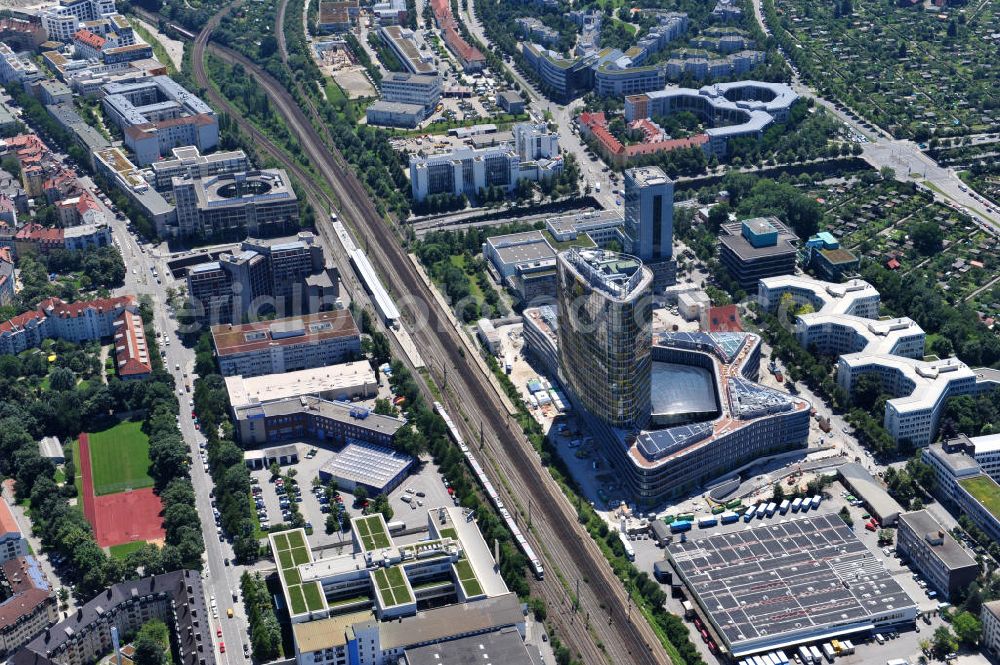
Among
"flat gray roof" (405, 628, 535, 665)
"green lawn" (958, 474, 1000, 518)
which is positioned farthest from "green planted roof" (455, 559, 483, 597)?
"green lawn" (958, 474, 1000, 518)

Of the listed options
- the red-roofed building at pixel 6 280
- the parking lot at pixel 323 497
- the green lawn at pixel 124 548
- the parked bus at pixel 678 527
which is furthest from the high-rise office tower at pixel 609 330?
the red-roofed building at pixel 6 280

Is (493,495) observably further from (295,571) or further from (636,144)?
(636,144)

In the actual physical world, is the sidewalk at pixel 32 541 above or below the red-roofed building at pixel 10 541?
below

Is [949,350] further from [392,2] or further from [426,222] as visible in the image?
[392,2]

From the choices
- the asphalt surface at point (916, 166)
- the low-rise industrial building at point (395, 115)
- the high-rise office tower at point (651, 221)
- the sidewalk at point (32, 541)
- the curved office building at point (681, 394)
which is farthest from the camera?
the low-rise industrial building at point (395, 115)

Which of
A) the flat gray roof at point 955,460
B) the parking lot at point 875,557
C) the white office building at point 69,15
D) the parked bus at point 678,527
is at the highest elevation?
the white office building at point 69,15

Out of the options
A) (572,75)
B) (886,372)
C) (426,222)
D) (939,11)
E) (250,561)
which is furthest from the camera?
(939,11)

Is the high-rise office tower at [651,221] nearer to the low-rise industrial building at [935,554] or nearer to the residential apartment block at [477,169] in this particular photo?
the residential apartment block at [477,169]

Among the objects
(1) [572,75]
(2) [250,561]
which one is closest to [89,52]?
(1) [572,75]
